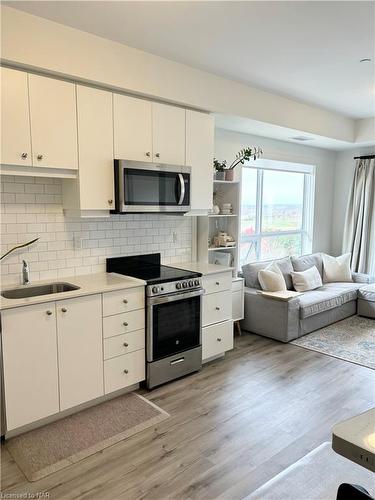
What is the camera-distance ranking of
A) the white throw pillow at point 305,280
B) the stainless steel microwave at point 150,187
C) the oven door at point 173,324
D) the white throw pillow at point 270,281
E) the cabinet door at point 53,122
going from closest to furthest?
1. the cabinet door at point 53,122
2. the stainless steel microwave at point 150,187
3. the oven door at point 173,324
4. the white throw pillow at point 270,281
5. the white throw pillow at point 305,280

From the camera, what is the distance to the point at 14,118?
2518mm

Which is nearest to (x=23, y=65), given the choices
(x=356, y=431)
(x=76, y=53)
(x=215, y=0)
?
(x=76, y=53)

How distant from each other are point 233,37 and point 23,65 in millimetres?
1471

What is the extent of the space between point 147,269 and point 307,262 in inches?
114

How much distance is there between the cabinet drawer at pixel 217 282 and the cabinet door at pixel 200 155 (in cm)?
69

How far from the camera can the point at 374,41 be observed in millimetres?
2811

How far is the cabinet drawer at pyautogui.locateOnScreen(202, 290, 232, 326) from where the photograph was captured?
3.66m

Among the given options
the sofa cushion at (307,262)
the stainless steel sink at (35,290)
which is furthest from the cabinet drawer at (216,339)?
the sofa cushion at (307,262)

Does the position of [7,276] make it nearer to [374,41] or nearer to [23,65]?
[23,65]

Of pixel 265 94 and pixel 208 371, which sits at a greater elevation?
pixel 265 94

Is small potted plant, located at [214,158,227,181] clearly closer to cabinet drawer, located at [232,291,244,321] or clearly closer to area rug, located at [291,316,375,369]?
cabinet drawer, located at [232,291,244,321]

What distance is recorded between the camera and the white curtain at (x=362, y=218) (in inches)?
242

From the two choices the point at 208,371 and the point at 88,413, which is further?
the point at 208,371

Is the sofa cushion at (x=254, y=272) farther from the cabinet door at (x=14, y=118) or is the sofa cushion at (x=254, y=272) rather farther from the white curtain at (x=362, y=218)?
the cabinet door at (x=14, y=118)
